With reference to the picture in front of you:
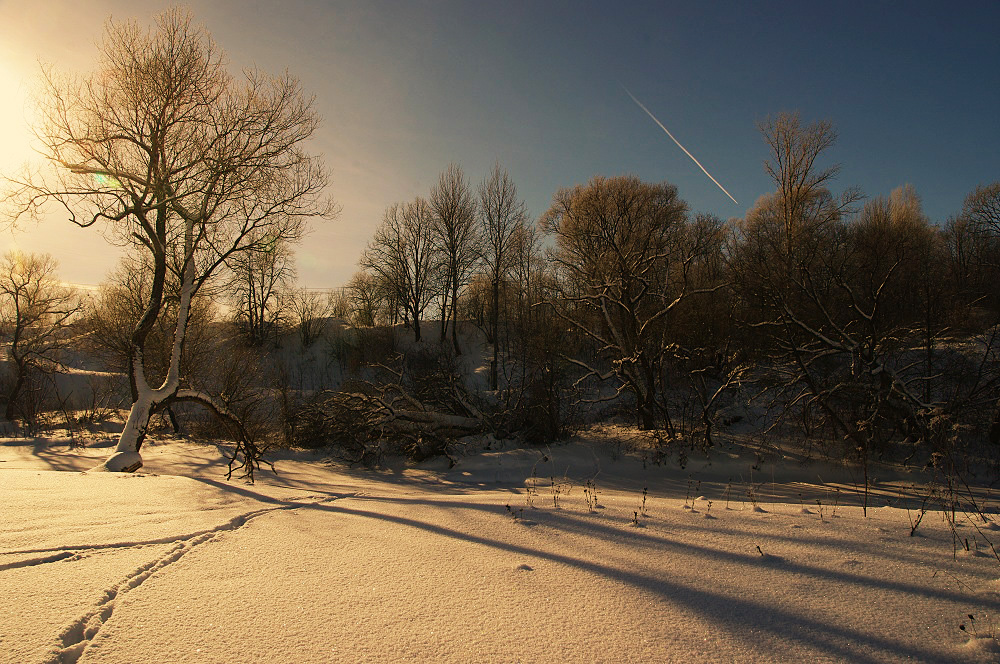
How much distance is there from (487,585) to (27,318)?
30839 millimetres

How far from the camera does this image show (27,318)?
2278cm

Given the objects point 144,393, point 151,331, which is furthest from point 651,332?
point 151,331

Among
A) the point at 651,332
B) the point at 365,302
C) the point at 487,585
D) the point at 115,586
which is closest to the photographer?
the point at 115,586

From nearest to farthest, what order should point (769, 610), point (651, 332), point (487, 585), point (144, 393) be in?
1. point (769, 610)
2. point (487, 585)
3. point (144, 393)
4. point (651, 332)

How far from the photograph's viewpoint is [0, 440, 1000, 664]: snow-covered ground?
1952mm

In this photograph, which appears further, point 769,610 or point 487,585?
point 487,585

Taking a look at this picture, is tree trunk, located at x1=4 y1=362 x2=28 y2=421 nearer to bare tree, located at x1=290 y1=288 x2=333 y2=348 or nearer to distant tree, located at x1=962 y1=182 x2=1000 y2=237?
bare tree, located at x1=290 y1=288 x2=333 y2=348

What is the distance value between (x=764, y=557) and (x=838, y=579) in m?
0.41

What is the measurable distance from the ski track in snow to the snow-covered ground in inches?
0.4

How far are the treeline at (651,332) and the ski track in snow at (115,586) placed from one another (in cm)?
644

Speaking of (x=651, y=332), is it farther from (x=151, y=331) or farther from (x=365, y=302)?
(x=365, y=302)

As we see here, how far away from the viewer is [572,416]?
632 inches

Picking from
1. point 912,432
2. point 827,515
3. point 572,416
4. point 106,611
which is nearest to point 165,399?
point 106,611

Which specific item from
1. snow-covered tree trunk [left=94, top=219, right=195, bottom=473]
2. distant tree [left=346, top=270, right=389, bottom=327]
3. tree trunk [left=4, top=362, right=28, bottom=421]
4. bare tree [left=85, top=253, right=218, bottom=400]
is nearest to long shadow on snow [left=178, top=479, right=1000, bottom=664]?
snow-covered tree trunk [left=94, top=219, right=195, bottom=473]
